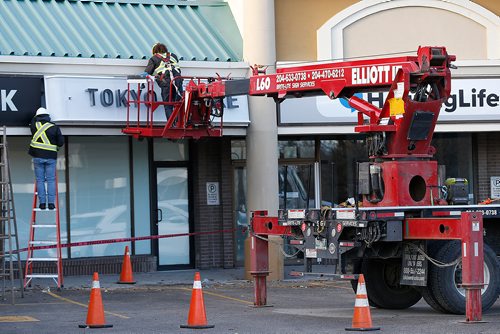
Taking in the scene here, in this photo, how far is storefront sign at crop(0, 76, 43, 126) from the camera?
1897 centimetres

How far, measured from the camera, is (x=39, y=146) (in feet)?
61.8

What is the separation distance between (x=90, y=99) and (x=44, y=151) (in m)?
1.34

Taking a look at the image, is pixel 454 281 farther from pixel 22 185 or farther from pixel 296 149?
pixel 22 185

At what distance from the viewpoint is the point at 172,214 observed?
22.7m

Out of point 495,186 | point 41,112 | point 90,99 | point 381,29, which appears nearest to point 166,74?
point 90,99

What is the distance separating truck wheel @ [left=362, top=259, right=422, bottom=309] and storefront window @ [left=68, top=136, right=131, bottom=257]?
7739 mm

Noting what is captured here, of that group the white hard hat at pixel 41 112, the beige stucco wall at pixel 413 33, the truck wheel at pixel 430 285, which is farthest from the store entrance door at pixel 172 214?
the truck wheel at pixel 430 285

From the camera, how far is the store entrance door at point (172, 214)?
22594mm

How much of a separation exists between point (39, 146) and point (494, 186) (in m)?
10.6

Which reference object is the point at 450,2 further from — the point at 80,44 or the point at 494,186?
the point at 80,44

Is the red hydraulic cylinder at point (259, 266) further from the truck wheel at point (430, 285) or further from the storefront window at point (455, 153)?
the storefront window at point (455, 153)

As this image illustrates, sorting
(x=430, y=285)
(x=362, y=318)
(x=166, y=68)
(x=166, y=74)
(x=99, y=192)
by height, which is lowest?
(x=362, y=318)

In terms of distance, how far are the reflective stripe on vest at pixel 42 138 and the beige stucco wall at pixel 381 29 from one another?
17.0ft

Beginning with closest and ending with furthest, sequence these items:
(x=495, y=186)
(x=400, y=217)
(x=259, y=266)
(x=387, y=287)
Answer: (x=400, y=217), (x=387, y=287), (x=259, y=266), (x=495, y=186)
